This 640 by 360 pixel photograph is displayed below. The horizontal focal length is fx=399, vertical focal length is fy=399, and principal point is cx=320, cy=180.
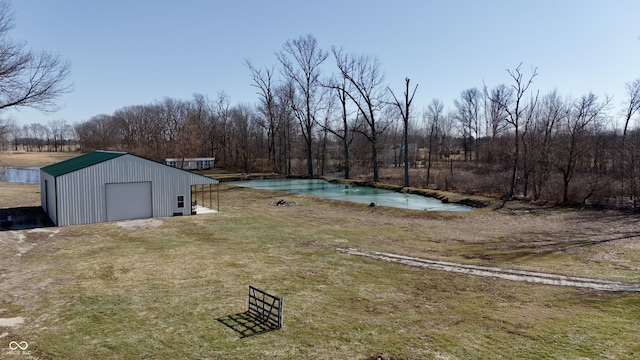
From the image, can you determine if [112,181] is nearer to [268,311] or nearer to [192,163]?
[268,311]

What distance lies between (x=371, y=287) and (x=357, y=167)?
133 ft

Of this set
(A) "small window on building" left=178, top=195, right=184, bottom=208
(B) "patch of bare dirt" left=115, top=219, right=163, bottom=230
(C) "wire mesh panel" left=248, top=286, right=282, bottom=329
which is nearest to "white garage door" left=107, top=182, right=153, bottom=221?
(B) "patch of bare dirt" left=115, top=219, right=163, bottom=230

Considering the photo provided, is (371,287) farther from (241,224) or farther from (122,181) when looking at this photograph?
(122,181)

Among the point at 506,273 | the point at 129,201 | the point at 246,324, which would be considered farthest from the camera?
the point at 129,201

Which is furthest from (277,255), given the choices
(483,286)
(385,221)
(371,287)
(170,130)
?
(170,130)

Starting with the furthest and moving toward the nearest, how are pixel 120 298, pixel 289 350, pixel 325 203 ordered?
pixel 325 203 < pixel 120 298 < pixel 289 350

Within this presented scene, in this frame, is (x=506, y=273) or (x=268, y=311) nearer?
(x=268, y=311)

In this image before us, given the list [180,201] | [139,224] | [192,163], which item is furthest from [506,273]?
[192,163]

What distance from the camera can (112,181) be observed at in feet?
60.7

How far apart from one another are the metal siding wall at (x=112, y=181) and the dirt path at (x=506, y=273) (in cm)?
991

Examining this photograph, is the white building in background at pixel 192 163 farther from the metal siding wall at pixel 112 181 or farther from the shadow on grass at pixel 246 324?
the shadow on grass at pixel 246 324

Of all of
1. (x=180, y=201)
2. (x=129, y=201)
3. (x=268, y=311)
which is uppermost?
(x=129, y=201)

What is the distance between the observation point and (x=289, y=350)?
718cm

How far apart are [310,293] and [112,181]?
1281 cm
